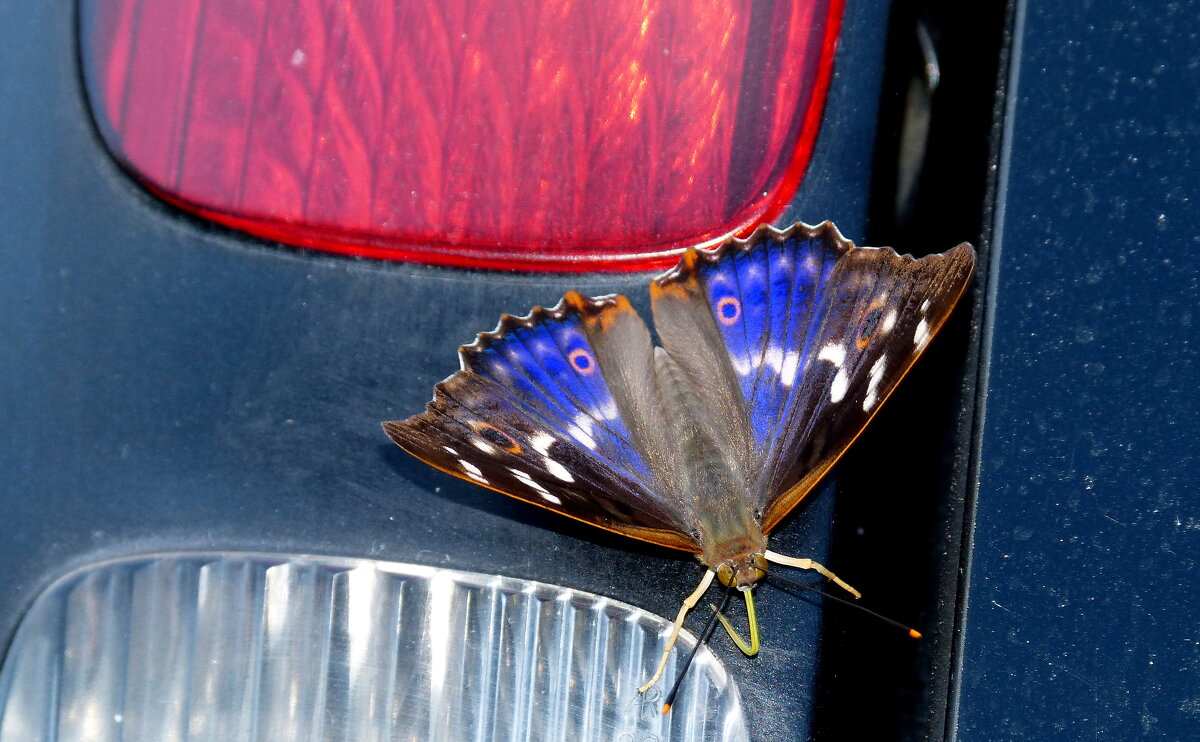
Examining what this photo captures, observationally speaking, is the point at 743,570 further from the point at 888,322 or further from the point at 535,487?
the point at 888,322

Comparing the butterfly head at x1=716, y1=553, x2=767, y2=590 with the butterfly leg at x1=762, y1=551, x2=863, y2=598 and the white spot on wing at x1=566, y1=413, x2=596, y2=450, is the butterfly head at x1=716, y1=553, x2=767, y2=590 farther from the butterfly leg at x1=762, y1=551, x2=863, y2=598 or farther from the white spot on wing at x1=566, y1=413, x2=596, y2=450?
the white spot on wing at x1=566, y1=413, x2=596, y2=450

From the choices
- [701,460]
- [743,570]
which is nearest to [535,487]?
[743,570]

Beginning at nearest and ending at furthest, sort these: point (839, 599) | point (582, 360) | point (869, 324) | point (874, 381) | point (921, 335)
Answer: point (839, 599) → point (921, 335) → point (874, 381) → point (869, 324) → point (582, 360)

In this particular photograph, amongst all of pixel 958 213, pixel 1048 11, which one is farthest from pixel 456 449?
pixel 1048 11

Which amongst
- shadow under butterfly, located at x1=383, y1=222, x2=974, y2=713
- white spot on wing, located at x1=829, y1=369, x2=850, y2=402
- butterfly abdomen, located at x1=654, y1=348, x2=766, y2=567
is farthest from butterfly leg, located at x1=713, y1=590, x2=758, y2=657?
white spot on wing, located at x1=829, y1=369, x2=850, y2=402

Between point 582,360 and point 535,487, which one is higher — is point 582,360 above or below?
above

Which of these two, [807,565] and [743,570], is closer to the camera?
[807,565]

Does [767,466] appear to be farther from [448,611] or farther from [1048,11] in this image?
[1048,11]
